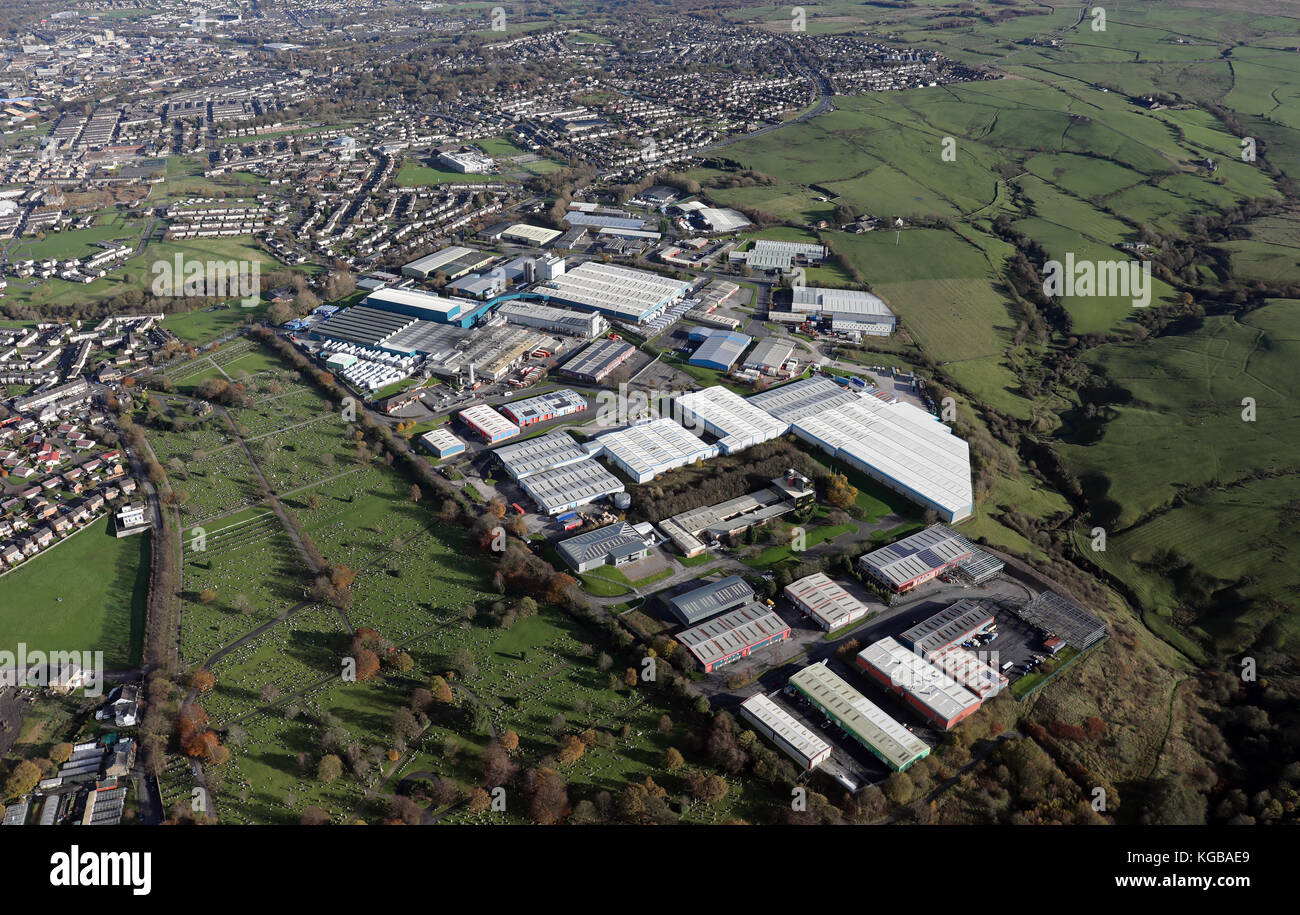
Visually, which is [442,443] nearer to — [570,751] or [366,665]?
[366,665]

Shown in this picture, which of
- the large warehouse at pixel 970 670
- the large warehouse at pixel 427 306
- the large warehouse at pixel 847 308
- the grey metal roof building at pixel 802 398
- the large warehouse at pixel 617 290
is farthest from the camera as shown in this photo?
the large warehouse at pixel 617 290

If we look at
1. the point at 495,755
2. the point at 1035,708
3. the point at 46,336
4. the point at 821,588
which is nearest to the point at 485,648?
the point at 495,755

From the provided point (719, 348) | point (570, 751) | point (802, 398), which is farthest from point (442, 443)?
point (802, 398)

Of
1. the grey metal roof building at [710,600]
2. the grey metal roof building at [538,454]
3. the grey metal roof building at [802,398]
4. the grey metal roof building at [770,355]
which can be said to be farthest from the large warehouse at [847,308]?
the grey metal roof building at [710,600]

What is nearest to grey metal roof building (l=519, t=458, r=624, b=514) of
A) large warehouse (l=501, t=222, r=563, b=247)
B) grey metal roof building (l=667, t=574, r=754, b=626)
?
grey metal roof building (l=667, t=574, r=754, b=626)

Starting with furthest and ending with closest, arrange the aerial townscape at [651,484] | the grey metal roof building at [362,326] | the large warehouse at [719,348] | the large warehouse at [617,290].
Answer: the large warehouse at [617,290] < the grey metal roof building at [362,326] < the large warehouse at [719,348] < the aerial townscape at [651,484]

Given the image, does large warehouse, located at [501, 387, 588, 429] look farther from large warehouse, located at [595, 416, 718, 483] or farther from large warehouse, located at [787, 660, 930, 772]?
large warehouse, located at [787, 660, 930, 772]

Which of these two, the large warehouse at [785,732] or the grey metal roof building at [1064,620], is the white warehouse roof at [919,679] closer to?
the large warehouse at [785,732]
